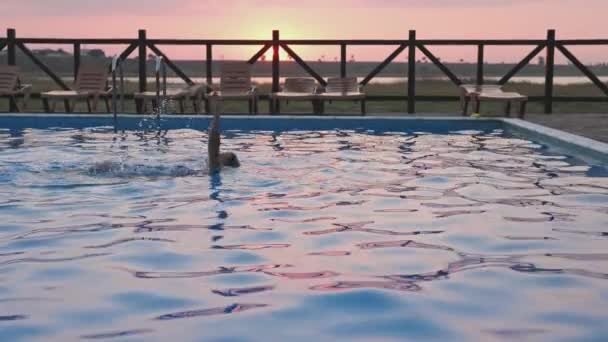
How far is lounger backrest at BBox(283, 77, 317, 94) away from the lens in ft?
44.1

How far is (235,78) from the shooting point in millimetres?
13219

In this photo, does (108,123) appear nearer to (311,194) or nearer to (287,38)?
(287,38)

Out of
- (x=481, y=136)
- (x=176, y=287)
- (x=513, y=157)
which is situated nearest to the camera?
(x=176, y=287)

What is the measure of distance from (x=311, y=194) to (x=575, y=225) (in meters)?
1.97

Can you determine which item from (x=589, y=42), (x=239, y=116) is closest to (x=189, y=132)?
(x=239, y=116)

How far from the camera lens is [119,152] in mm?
8734

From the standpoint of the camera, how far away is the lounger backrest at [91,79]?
1323 cm

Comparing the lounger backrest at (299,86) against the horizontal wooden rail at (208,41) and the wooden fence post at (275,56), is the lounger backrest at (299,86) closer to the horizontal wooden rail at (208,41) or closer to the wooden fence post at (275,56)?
the wooden fence post at (275,56)

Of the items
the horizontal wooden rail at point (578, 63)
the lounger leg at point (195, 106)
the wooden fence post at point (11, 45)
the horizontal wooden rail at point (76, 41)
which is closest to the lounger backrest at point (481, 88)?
the horizontal wooden rail at point (578, 63)

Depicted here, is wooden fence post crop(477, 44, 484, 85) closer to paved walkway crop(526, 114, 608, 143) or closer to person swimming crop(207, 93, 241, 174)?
paved walkway crop(526, 114, 608, 143)

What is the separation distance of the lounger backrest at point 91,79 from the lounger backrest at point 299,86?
296cm

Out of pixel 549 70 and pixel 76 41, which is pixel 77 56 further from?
pixel 549 70

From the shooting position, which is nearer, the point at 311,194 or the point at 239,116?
the point at 311,194

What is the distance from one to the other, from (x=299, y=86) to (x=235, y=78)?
108cm
